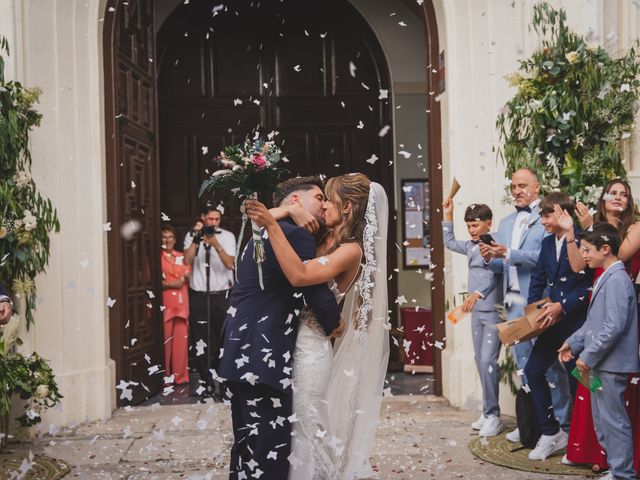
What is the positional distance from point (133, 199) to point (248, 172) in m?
4.61

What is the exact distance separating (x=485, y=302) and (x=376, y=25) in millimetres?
5304

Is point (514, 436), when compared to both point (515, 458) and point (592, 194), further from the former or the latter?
point (592, 194)

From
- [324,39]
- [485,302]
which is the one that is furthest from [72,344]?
[324,39]

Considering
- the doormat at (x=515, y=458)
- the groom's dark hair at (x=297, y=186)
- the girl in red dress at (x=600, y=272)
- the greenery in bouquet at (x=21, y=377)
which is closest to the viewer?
the groom's dark hair at (x=297, y=186)

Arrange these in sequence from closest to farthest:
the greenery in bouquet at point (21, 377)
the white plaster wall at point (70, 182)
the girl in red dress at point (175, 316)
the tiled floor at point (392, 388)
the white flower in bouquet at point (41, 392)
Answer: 1. the greenery in bouquet at point (21, 377)
2. the white flower in bouquet at point (41, 392)
3. the white plaster wall at point (70, 182)
4. the tiled floor at point (392, 388)
5. the girl in red dress at point (175, 316)

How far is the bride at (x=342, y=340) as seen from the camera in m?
3.75

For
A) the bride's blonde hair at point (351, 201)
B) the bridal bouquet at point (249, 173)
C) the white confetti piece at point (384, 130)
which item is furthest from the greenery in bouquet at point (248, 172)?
the white confetti piece at point (384, 130)

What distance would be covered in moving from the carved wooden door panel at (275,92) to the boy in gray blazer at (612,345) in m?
5.96

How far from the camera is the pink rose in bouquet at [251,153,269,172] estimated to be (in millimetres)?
3418

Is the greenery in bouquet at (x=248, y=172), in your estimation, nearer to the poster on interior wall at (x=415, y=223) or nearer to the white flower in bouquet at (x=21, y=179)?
the white flower in bouquet at (x=21, y=179)

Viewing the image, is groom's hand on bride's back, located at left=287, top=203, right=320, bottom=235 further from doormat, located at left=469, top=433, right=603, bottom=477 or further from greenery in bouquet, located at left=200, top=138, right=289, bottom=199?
doormat, located at left=469, top=433, right=603, bottom=477

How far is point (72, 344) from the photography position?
6.89m

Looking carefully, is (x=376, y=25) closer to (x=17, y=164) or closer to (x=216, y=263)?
(x=216, y=263)

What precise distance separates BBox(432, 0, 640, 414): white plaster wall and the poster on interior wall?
134 inches
